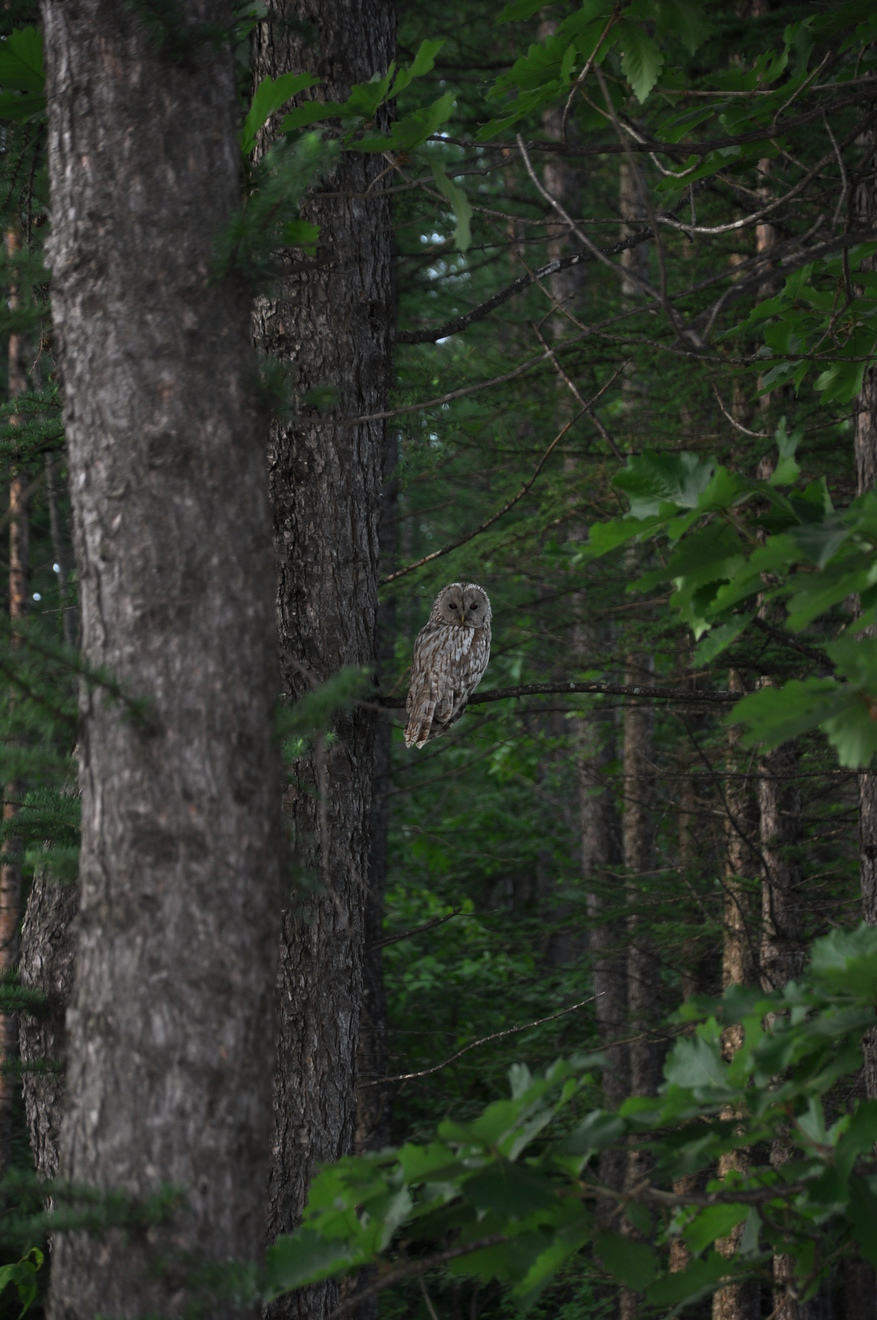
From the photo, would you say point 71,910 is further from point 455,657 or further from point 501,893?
point 501,893

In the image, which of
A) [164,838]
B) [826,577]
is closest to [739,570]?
[826,577]

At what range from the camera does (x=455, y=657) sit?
5496mm

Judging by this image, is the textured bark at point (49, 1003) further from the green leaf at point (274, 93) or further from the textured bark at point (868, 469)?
the textured bark at point (868, 469)

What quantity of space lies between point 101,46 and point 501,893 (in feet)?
56.3

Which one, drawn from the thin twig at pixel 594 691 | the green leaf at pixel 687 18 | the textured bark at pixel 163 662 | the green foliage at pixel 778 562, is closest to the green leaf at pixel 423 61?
the textured bark at pixel 163 662

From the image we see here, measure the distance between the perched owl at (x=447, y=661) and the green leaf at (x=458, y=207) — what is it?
115 inches

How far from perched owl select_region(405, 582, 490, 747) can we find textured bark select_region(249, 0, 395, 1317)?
1449 millimetres

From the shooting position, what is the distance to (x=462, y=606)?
623 centimetres

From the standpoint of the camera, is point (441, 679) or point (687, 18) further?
point (441, 679)

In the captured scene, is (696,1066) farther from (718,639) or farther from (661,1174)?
Result: (718,639)

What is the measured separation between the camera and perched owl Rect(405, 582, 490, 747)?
17.0 ft

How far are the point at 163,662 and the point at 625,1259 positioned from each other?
1395 mm

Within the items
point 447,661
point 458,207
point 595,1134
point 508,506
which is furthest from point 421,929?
point 458,207

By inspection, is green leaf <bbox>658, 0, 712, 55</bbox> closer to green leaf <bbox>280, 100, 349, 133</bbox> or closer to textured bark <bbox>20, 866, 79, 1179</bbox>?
green leaf <bbox>280, 100, 349, 133</bbox>
